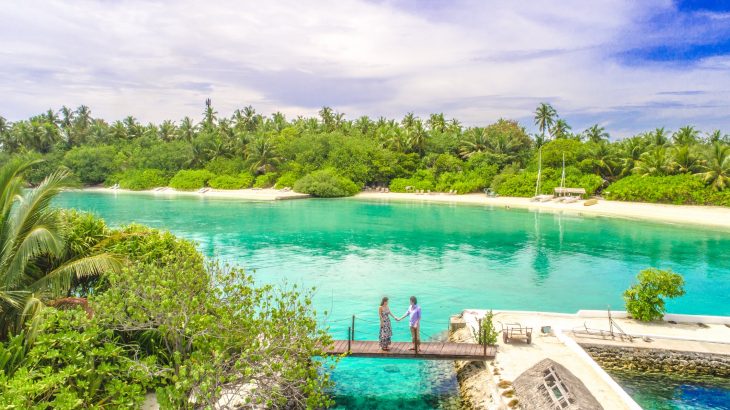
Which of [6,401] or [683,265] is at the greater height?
[6,401]

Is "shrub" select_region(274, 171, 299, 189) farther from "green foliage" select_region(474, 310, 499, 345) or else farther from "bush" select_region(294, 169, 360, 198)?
"green foliage" select_region(474, 310, 499, 345)

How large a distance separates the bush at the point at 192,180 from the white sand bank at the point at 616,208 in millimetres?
26710

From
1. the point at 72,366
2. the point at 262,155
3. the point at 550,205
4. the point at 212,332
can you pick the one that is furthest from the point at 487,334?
the point at 262,155

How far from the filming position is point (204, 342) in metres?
7.25

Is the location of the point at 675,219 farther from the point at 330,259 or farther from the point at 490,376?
the point at 490,376

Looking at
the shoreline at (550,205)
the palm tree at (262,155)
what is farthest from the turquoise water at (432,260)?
the palm tree at (262,155)

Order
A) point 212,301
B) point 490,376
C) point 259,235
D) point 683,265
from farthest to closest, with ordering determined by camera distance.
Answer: point 259,235 < point 683,265 < point 490,376 < point 212,301

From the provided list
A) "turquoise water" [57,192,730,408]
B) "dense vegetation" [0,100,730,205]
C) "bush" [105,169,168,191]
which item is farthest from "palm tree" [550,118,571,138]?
"bush" [105,169,168,191]

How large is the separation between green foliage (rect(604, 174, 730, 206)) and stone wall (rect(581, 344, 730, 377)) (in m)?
41.9

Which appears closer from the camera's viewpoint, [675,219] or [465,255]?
[465,255]

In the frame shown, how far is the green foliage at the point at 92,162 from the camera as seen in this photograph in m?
77.4

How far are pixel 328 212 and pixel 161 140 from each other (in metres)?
54.0

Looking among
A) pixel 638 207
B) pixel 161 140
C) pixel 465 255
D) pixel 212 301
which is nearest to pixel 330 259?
pixel 465 255

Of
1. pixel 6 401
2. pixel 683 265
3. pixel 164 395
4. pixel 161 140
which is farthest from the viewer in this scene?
pixel 161 140
